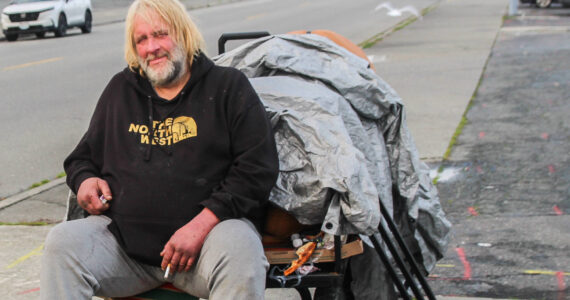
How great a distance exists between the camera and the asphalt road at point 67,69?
7.70 m

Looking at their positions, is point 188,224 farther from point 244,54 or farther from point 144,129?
point 244,54

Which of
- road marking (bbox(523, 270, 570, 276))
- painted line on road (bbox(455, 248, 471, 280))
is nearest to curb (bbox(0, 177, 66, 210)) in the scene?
painted line on road (bbox(455, 248, 471, 280))

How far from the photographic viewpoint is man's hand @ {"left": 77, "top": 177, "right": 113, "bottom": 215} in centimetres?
302

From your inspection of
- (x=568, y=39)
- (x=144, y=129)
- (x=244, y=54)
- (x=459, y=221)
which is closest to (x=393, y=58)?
(x=568, y=39)

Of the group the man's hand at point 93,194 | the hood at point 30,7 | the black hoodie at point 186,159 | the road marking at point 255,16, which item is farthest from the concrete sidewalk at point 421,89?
the hood at point 30,7

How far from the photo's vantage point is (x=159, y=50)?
301 cm

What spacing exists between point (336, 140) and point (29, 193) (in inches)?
153

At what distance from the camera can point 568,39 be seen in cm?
1592

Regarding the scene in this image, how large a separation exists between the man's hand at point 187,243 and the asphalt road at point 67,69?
0.96 m

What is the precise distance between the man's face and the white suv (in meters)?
17.9

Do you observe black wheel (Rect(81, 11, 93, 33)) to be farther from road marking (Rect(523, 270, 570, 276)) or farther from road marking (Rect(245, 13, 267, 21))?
road marking (Rect(523, 270, 570, 276))

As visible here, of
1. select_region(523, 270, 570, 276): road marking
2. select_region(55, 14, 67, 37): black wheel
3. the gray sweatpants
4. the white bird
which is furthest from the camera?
the white bird

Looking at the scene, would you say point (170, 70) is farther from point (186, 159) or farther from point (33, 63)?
point (33, 63)

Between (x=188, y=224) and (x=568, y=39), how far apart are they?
1453cm
